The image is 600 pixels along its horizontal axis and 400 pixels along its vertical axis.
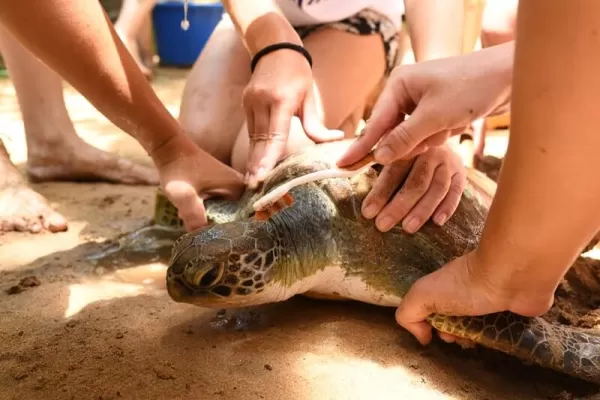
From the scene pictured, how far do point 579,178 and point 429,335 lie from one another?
42 cm

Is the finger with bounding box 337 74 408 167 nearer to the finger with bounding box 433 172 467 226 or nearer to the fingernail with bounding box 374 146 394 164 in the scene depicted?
the fingernail with bounding box 374 146 394 164

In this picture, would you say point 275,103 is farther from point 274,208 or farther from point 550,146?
point 550,146

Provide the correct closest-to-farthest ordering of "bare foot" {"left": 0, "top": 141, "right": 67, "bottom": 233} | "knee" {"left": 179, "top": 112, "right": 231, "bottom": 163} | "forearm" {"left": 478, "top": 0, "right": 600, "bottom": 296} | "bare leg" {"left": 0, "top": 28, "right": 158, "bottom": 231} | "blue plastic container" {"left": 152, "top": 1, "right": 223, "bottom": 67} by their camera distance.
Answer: "forearm" {"left": 478, "top": 0, "right": 600, "bottom": 296} < "bare foot" {"left": 0, "top": 141, "right": 67, "bottom": 233} < "knee" {"left": 179, "top": 112, "right": 231, "bottom": 163} < "bare leg" {"left": 0, "top": 28, "right": 158, "bottom": 231} < "blue plastic container" {"left": 152, "top": 1, "right": 223, "bottom": 67}

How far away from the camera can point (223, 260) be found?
916 mm

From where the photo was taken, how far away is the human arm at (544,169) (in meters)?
0.53

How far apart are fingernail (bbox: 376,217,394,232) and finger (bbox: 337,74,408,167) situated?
0.19 metres

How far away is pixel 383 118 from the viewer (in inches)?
31.8

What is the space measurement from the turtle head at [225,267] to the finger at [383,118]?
0.24 meters

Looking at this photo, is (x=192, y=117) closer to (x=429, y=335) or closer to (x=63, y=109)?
(x=63, y=109)

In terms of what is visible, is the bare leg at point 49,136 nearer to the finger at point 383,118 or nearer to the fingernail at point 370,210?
the fingernail at point 370,210

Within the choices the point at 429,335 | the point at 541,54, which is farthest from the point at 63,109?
the point at 541,54

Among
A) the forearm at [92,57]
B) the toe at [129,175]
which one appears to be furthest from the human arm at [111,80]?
the toe at [129,175]

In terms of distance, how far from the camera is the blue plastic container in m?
3.71

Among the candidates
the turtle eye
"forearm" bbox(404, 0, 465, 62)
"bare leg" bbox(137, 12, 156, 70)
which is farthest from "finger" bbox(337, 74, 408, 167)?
"bare leg" bbox(137, 12, 156, 70)
